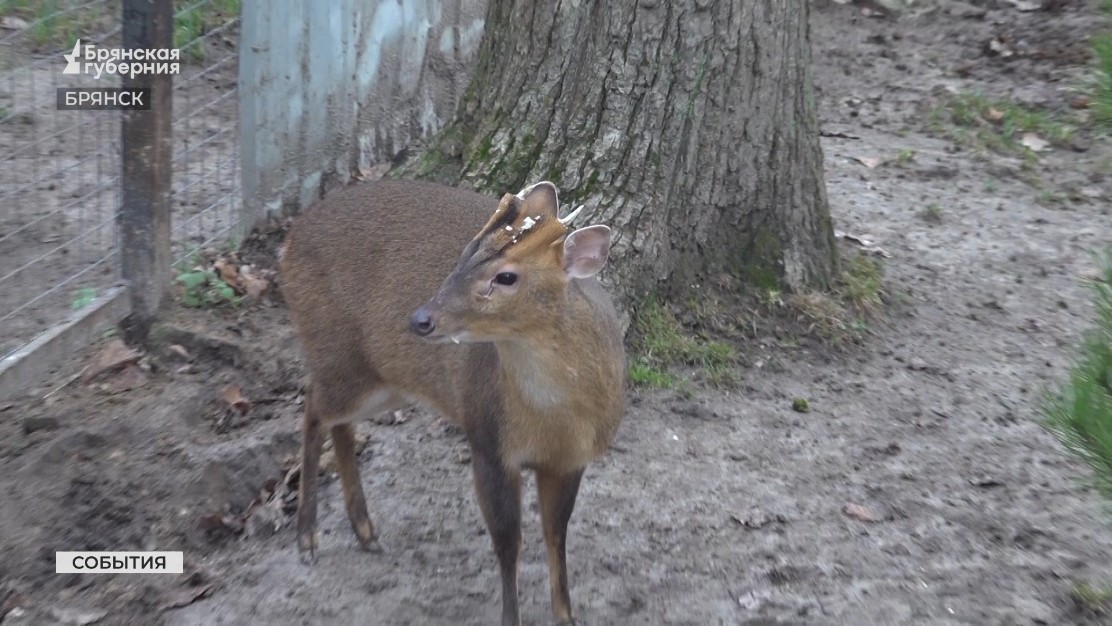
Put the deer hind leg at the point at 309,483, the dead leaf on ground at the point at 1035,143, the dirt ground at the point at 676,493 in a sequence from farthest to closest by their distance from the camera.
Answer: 1. the dead leaf on ground at the point at 1035,143
2. the deer hind leg at the point at 309,483
3. the dirt ground at the point at 676,493

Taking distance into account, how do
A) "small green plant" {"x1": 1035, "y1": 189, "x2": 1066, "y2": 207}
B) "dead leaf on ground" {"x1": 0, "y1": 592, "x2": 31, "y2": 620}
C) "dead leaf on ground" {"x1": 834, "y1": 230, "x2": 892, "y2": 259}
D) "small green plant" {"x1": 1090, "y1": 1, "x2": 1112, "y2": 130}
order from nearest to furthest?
"dead leaf on ground" {"x1": 0, "y1": 592, "x2": 31, "y2": 620}
"dead leaf on ground" {"x1": 834, "y1": 230, "x2": 892, "y2": 259}
"small green plant" {"x1": 1035, "y1": 189, "x2": 1066, "y2": 207}
"small green plant" {"x1": 1090, "y1": 1, "x2": 1112, "y2": 130}

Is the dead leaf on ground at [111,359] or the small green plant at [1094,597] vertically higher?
the small green plant at [1094,597]

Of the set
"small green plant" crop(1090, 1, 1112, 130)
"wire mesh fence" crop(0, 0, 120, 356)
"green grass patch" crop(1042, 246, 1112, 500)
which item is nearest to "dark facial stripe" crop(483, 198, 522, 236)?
"green grass patch" crop(1042, 246, 1112, 500)

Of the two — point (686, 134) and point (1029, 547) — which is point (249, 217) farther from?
point (1029, 547)

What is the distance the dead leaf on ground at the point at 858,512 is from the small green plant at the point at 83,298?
3.13 metres

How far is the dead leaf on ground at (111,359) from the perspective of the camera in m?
4.97

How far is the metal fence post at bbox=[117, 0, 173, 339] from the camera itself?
4.91 meters

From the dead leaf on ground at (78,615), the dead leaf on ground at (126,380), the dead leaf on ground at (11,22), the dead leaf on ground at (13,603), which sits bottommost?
the dead leaf on ground at (13,603)

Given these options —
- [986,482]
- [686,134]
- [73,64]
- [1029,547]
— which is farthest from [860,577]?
[73,64]

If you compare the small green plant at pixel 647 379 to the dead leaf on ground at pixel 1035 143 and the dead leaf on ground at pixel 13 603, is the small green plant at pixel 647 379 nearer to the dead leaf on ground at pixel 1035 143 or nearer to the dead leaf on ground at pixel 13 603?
the dead leaf on ground at pixel 13 603

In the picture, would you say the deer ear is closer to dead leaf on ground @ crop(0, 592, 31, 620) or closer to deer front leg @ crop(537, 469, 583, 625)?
deer front leg @ crop(537, 469, 583, 625)

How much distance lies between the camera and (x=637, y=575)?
152 inches

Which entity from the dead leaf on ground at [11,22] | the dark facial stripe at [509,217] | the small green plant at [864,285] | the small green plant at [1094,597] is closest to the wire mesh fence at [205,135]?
the dead leaf on ground at [11,22]

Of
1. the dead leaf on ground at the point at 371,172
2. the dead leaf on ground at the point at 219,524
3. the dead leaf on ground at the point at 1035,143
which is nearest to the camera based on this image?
the dead leaf on ground at the point at 219,524
